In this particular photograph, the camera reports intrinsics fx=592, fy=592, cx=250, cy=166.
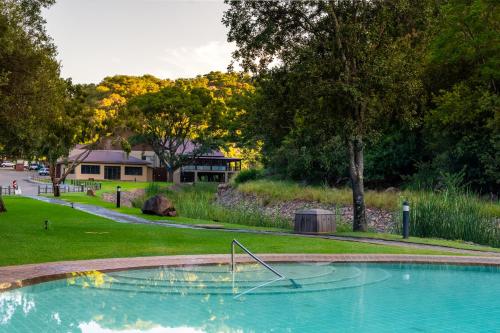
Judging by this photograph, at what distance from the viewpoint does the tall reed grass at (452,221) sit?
21.1 metres

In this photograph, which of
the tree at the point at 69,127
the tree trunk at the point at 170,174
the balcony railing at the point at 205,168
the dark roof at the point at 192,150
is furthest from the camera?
the balcony railing at the point at 205,168

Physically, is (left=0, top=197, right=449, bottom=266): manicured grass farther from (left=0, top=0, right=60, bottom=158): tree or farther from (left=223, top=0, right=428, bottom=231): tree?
(left=223, top=0, right=428, bottom=231): tree

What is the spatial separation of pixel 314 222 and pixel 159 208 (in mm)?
9915

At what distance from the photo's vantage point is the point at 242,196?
51.4 m

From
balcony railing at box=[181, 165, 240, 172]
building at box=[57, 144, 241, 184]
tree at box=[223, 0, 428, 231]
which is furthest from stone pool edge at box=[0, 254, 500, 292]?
balcony railing at box=[181, 165, 240, 172]

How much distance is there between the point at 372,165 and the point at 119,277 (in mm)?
34251

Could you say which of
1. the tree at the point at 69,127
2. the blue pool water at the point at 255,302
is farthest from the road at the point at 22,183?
the blue pool water at the point at 255,302

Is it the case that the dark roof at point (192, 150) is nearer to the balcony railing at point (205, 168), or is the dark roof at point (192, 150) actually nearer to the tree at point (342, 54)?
the balcony railing at point (205, 168)

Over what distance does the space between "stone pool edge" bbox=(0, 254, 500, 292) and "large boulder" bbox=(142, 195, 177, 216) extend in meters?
14.7

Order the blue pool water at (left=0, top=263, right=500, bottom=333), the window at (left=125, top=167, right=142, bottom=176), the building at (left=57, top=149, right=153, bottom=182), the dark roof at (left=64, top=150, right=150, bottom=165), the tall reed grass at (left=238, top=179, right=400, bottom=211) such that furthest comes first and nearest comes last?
the window at (left=125, top=167, right=142, bottom=176)
the building at (left=57, top=149, right=153, bottom=182)
the dark roof at (left=64, top=150, right=150, bottom=165)
the tall reed grass at (left=238, top=179, right=400, bottom=211)
the blue pool water at (left=0, top=263, right=500, bottom=333)

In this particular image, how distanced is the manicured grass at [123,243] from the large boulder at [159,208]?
5.92 m

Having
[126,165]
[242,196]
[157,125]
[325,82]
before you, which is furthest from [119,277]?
[126,165]

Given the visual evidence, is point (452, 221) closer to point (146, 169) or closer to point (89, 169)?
point (146, 169)

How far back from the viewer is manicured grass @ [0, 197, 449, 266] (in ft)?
47.5
